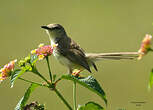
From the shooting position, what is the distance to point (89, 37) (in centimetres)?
1285

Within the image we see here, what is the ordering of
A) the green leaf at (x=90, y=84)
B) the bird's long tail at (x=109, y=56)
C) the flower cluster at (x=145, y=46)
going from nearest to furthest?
the flower cluster at (x=145, y=46) < the green leaf at (x=90, y=84) < the bird's long tail at (x=109, y=56)

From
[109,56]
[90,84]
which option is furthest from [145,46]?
[109,56]

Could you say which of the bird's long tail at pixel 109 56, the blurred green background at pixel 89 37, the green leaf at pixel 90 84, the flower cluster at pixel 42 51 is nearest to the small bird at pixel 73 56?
the bird's long tail at pixel 109 56

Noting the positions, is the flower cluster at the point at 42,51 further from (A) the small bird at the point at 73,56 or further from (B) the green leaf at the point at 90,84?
(A) the small bird at the point at 73,56

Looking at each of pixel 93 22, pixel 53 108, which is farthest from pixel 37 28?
pixel 53 108

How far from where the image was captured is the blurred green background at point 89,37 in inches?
367

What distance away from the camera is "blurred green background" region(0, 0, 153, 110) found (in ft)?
30.6

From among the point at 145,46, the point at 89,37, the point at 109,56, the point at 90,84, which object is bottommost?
the point at 89,37

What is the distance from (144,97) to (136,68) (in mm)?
1900

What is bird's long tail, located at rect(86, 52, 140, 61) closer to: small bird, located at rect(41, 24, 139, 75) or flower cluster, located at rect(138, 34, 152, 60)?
small bird, located at rect(41, 24, 139, 75)

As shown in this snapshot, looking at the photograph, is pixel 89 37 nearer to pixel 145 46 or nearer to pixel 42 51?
pixel 42 51

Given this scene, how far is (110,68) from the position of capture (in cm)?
1065

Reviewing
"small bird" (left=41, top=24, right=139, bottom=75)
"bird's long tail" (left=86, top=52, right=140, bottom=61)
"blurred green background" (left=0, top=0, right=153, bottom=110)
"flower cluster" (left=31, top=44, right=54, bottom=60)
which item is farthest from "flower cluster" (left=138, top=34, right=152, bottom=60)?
"blurred green background" (left=0, top=0, right=153, bottom=110)

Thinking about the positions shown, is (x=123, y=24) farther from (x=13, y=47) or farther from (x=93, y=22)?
(x=13, y=47)
